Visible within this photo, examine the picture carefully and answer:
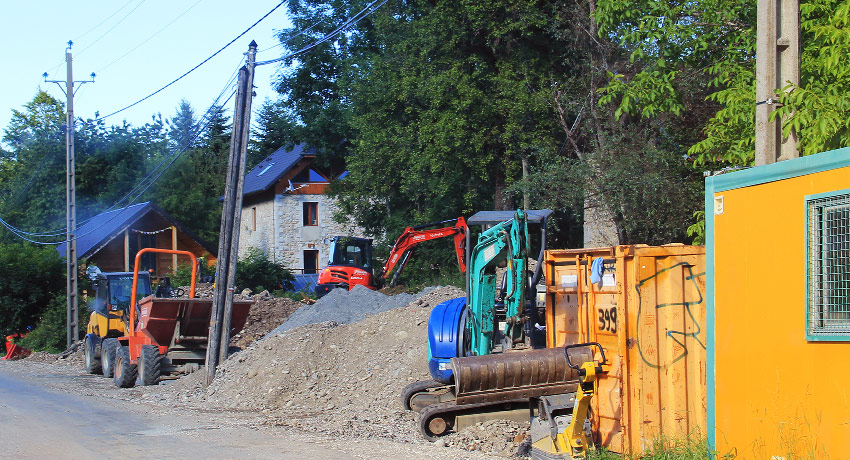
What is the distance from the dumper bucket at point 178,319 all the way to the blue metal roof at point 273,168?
95.1ft

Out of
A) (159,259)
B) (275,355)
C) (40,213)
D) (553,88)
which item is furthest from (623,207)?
(40,213)

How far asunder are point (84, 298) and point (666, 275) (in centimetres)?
2909

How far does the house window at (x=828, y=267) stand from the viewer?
234 inches

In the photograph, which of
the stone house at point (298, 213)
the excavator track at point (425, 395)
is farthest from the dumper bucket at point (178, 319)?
the stone house at point (298, 213)

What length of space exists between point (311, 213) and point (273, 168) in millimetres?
4672

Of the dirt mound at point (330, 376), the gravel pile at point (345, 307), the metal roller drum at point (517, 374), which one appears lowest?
the dirt mound at point (330, 376)

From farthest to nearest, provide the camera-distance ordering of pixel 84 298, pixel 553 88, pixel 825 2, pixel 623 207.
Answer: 1. pixel 84 298
2. pixel 553 88
3. pixel 623 207
4. pixel 825 2

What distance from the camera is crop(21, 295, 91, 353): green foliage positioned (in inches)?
1155

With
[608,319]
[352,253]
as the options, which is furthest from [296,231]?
[608,319]

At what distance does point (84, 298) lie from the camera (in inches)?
1276

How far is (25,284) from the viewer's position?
3186cm

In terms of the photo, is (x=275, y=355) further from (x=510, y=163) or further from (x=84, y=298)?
(x=84, y=298)

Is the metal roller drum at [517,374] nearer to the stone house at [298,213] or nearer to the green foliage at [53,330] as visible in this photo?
the green foliage at [53,330]

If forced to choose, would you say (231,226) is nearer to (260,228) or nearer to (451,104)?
(451,104)
